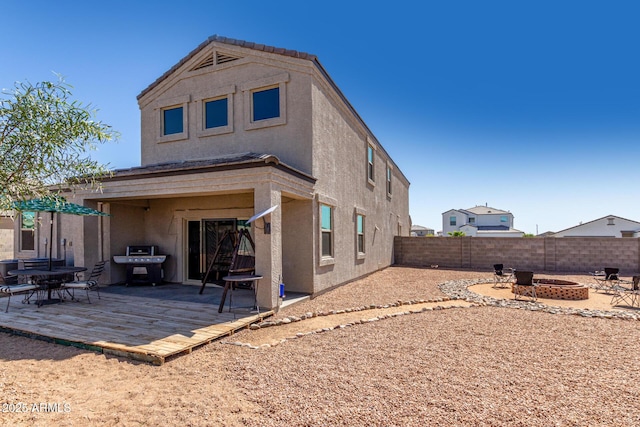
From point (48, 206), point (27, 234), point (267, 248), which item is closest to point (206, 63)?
point (48, 206)

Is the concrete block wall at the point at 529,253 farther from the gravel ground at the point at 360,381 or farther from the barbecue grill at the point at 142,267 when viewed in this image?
the barbecue grill at the point at 142,267

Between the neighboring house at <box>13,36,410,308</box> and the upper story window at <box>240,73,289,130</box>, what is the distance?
0.11ft

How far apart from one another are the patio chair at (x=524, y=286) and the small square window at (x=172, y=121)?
12.6m

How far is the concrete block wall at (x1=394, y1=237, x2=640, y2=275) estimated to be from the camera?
16875 millimetres

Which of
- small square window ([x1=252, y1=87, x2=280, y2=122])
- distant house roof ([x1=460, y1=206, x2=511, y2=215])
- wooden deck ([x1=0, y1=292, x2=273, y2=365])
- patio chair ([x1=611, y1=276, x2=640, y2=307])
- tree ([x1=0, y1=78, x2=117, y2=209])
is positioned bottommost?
patio chair ([x1=611, y1=276, x2=640, y2=307])

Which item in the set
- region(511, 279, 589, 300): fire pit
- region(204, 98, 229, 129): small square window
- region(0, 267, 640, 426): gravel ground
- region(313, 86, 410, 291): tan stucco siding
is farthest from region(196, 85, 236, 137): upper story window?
region(511, 279, 589, 300): fire pit

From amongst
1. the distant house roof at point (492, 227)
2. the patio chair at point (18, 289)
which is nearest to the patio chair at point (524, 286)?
the patio chair at point (18, 289)

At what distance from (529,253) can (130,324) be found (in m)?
19.5

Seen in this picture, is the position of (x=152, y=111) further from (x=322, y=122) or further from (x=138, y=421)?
(x=138, y=421)

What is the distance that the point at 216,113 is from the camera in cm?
1107

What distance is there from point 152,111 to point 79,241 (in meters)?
5.39

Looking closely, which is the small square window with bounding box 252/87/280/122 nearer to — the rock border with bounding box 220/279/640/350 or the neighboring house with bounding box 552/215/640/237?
the rock border with bounding box 220/279/640/350

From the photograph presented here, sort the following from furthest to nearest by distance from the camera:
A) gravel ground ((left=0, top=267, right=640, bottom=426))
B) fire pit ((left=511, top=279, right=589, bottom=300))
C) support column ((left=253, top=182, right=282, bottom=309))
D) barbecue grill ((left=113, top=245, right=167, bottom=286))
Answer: barbecue grill ((left=113, top=245, right=167, bottom=286)), fire pit ((left=511, top=279, right=589, bottom=300)), support column ((left=253, top=182, right=282, bottom=309)), gravel ground ((left=0, top=267, right=640, bottom=426))

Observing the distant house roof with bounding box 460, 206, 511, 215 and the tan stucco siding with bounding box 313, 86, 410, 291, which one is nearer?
the tan stucco siding with bounding box 313, 86, 410, 291
